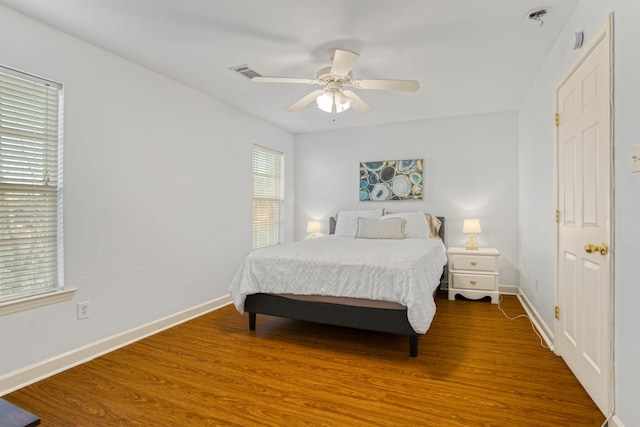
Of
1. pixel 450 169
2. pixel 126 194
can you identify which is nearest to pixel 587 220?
pixel 450 169

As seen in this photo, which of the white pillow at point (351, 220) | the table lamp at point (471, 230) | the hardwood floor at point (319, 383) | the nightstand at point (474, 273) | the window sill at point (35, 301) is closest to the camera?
the hardwood floor at point (319, 383)

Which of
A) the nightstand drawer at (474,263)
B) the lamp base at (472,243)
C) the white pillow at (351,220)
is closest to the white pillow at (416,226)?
the white pillow at (351,220)

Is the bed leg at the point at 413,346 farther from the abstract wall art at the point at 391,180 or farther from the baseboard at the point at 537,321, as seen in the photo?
the abstract wall art at the point at 391,180

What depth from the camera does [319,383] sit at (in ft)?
7.11

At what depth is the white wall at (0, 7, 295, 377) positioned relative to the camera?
2.31m

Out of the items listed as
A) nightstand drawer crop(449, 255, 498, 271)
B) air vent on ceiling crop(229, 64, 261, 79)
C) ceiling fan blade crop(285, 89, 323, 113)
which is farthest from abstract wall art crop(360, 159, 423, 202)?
air vent on ceiling crop(229, 64, 261, 79)

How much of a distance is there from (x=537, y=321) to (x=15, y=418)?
361 centimetres

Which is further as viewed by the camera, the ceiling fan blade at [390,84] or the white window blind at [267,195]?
the white window blind at [267,195]

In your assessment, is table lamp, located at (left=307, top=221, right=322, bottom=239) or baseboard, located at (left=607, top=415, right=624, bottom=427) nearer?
baseboard, located at (left=607, top=415, right=624, bottom=427)

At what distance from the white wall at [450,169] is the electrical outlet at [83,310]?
11.2ft

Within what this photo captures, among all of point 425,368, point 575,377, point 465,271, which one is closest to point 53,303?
point 425,368

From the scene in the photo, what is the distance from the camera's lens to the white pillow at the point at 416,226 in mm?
4254

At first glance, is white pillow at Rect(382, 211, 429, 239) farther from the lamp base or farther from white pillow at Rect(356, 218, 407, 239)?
the lamp base

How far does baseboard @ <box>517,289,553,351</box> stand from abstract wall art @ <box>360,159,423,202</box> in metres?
1.80
